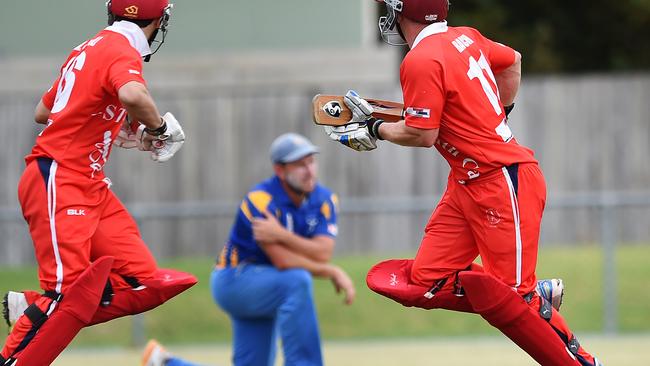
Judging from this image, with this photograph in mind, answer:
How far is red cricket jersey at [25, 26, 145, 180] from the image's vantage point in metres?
6.71

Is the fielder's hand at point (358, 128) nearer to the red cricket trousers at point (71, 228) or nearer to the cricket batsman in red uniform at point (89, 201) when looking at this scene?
the cricket batsman in red uniform at point (89, 201)

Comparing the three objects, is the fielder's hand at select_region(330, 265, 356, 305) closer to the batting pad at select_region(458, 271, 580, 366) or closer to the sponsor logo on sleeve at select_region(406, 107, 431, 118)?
the batting pad at select_region(458, 271, 580, 366)

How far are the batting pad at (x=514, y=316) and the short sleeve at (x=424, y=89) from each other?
0.82m

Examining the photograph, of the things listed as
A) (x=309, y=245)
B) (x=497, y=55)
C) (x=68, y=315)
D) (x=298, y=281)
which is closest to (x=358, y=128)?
(x=497, y=55)

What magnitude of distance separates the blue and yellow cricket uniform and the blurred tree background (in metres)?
13.3

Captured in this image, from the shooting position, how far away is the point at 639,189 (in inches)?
636

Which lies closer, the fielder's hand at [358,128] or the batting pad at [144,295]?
the fielder's hand at [358,128]

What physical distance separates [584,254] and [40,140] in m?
7.92

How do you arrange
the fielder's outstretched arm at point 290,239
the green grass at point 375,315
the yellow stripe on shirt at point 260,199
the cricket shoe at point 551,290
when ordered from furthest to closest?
1. the green grass at point 375,315
2. the yellow stripe on shirt at point 260,199
3. the fielder's outstretched arm at point 290,239
4. the cricket shoe at point 551,290

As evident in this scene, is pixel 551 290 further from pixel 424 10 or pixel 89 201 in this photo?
pixel 89 201

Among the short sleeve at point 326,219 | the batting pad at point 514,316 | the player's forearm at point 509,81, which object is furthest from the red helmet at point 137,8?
the short sleeve at point 326,219

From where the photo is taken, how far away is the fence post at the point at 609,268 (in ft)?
38.8

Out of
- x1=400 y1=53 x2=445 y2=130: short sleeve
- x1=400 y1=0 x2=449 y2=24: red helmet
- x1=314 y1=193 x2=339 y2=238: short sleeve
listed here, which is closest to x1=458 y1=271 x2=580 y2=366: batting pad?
x1=400 y1=53 x2=445 y2=130: short sleeve

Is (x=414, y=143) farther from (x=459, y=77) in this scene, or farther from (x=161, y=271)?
(x=161, y=271)
